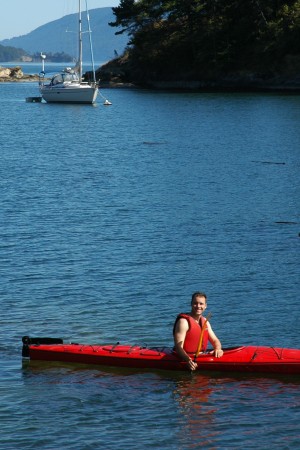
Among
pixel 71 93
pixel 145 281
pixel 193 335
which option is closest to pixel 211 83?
pixel 71 93

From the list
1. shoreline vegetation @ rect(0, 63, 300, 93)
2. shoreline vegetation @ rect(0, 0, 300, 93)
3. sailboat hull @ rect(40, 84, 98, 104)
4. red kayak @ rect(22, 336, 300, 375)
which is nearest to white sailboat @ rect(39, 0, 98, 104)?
sailboat hull @ rect(40, 84, 98, 104)

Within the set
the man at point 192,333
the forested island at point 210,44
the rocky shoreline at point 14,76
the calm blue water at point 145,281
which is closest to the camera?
the calm blue water at point 145,281

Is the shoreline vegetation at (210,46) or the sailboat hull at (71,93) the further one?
the shoreline vegetation at (210,46)

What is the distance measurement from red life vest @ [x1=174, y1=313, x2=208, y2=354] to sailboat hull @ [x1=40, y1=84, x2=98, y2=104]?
80.9 m

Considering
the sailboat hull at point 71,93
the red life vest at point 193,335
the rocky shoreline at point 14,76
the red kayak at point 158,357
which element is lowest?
the red kayak at point 158,357

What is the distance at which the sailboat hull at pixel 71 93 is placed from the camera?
9719 cm

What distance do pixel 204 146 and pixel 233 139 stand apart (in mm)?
3934

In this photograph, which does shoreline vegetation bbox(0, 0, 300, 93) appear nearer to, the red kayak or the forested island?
the forested island

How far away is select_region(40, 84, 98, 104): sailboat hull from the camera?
9719 cm

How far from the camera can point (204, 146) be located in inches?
2344

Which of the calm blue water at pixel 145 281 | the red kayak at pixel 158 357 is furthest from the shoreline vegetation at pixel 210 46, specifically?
Result: the red kayak at pixel 158 357

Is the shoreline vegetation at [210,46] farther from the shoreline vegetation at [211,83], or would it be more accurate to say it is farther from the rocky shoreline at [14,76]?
the rocky shoreline at [14,76]

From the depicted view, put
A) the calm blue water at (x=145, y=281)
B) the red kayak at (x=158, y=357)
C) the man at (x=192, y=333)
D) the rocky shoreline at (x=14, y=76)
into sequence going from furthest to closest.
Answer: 1. the rocky shoreline at (x=14, y=76)
2. the red kayak at (x=158, y=357)
3. the man at (x=192, y=333)
4. the calm blue water at (x=145, y=281)

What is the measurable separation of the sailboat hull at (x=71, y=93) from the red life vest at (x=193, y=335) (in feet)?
265
